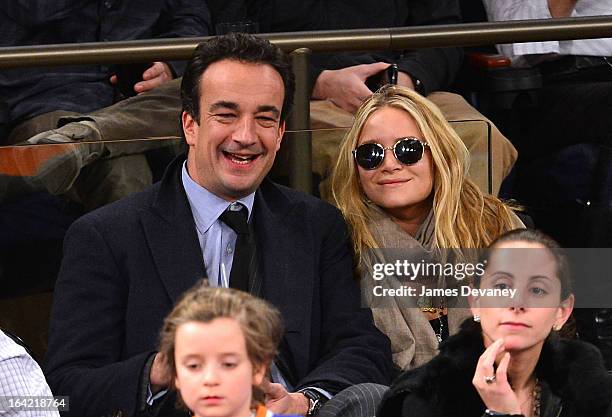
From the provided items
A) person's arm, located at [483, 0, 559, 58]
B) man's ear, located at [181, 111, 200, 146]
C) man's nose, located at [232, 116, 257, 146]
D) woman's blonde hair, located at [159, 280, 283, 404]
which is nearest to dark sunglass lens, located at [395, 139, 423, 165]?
man's nose, located at [232, 116, 257, 146]

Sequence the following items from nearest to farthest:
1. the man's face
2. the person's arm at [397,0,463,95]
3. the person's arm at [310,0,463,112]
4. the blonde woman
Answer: the man's face < the blonde woman < the person's arm at [310,0,463,112] < the person's arm at [397,0,463,95]

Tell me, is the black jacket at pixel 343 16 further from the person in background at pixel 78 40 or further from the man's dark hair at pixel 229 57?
the man's dark hair at pixel 229 57

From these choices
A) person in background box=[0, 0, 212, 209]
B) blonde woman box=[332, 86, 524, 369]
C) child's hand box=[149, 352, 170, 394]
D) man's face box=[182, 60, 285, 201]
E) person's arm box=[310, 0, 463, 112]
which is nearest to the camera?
child's hand box=[149, 352, 170, 394]

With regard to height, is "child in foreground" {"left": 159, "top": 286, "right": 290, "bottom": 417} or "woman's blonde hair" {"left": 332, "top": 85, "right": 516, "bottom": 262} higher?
"woman's blonde hair" {"left": 332, "top": 85, "right": 516, "bottom": 262}

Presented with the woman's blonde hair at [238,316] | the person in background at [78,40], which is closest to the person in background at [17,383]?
the woman's blonde hair at [238,316]

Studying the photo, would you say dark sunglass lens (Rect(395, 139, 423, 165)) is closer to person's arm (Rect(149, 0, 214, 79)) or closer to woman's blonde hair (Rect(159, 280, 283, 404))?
woman's blonde hair (Rect(159, 280, 283, 404))

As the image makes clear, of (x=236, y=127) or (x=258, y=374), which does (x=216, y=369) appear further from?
(x=236, y=127)

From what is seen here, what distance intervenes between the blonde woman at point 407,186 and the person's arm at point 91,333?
0.62 meters

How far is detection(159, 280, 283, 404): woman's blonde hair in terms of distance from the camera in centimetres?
217

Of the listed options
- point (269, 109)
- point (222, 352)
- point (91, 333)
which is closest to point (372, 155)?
point (269, 109)

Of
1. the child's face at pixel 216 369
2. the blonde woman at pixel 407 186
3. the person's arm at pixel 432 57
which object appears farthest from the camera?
the person's arm at pixel 432 57

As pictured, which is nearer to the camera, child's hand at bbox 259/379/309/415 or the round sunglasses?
child's hand at bbox 259/379/309/415

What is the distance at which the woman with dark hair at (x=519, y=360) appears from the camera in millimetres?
2557

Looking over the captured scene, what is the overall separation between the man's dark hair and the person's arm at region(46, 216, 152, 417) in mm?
401
